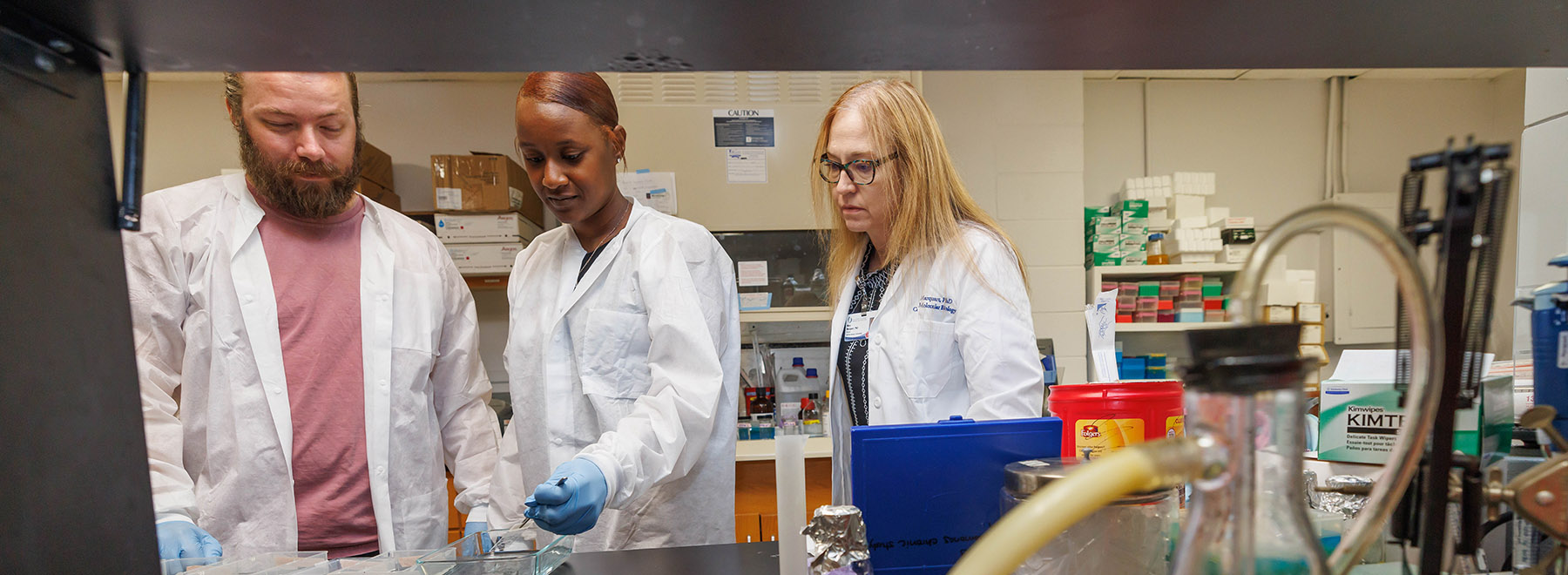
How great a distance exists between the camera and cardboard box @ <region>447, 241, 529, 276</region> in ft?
10.6

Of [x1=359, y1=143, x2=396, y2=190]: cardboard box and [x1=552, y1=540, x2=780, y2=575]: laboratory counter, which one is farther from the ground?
[x1=359, y1=143, x2=396, y2=190]: cardboard box

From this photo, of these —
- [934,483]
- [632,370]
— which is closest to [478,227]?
[632,370]

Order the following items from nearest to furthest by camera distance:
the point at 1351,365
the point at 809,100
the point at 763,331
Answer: the point at 1351,365 → the point at 809,100 → the point at 763,331

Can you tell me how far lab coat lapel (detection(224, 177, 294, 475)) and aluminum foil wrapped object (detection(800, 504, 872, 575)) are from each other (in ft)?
3.84

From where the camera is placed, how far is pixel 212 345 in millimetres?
1277

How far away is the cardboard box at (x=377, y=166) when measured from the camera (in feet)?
11.0

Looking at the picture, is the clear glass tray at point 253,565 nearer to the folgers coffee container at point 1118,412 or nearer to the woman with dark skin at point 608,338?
the woman with dark skin at point 608,338

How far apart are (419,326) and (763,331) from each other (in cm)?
189

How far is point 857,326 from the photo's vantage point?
4.89ft

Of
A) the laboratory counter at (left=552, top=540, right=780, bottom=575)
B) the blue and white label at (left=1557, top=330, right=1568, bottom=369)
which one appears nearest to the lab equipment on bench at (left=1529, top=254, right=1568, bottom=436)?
the blue and white label at (left=1557, top=330, right=1568, bottom=369)

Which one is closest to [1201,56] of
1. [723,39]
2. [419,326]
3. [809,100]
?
[723,39]

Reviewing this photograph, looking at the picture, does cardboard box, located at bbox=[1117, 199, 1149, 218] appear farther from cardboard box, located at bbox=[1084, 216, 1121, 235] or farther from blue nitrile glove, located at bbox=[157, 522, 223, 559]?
blue nitrile glove, located at bbox=[157, 522, 223, 559]

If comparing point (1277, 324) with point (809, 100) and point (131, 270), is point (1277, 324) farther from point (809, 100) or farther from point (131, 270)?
point (809, 100)

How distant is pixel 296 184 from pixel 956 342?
52.2 inches
